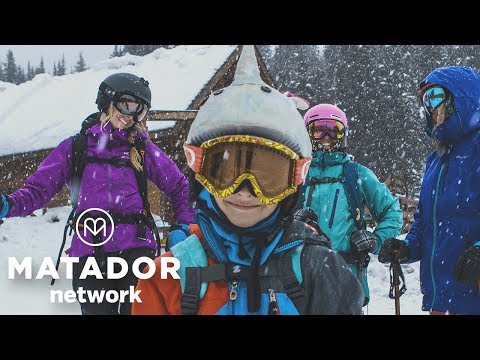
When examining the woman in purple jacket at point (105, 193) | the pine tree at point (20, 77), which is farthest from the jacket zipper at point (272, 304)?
the pine tree at point (20, 77)

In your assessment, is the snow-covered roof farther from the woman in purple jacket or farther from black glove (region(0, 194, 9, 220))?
black glove (region(0, 194, 9, 220))

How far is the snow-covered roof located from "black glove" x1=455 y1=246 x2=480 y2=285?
8.63m

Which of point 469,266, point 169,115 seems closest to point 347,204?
point 469,266

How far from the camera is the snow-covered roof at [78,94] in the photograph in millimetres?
11344

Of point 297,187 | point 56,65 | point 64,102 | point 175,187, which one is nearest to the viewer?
point 297,187

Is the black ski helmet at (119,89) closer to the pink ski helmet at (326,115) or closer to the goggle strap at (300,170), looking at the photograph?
the pink ski helmet at (326,115)

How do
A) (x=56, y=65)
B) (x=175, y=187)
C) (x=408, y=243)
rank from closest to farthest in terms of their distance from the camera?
(x=408, y=243) < (x=175, y=187) < (x=56, y=65)

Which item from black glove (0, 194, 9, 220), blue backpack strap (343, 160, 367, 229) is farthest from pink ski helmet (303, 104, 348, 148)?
black glove (0, 194, 9, 220)

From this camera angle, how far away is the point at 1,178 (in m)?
11.6

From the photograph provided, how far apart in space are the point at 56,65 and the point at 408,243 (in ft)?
313

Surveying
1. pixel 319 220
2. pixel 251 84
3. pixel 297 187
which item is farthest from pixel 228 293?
pixel 319 220
